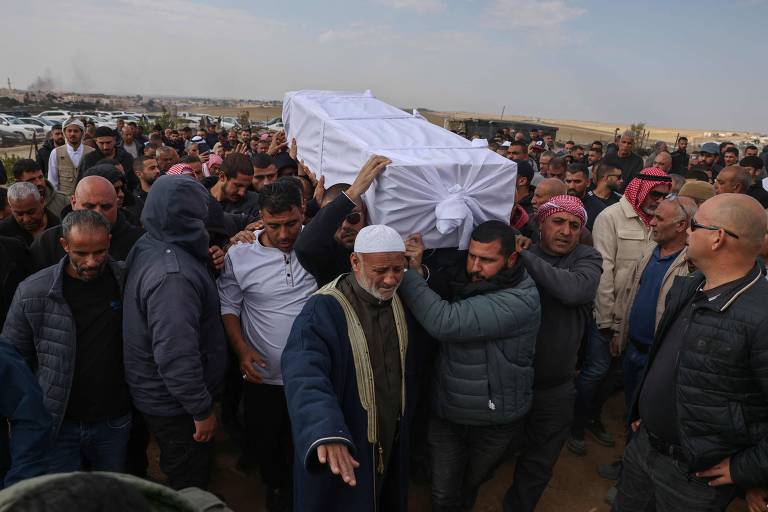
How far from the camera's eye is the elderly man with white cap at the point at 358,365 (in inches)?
74.7

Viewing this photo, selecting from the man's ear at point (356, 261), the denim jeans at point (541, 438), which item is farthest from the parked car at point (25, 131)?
the denim jeans at point (541, 438)

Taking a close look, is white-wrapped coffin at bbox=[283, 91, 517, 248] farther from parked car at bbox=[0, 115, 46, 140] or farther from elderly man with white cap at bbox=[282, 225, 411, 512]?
parked car at bbox=[0, 115, 46, 140]

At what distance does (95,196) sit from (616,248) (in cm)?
351

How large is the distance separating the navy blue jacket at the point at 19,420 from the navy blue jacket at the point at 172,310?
47cm

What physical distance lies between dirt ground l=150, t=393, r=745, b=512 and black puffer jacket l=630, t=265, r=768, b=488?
139cm

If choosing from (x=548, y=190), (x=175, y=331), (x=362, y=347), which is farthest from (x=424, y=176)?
(x=548, y=190)

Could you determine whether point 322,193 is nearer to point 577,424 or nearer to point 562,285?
point 562,285

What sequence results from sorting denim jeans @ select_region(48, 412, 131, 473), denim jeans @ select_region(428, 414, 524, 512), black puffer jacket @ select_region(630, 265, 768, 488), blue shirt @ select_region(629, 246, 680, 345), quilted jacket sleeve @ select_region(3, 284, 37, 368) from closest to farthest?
black puffer jacket @ select_region(630, 265, 768, 488) → quilted jacket sleeve @ select_region(3, 284, 37, 368) → denim jeans @ select_region(48, 412, 131, 473) → denim jeans @ select_region(428, 414, 524, 512) → blue shirt @ select_region(629, 246, 680, 345)

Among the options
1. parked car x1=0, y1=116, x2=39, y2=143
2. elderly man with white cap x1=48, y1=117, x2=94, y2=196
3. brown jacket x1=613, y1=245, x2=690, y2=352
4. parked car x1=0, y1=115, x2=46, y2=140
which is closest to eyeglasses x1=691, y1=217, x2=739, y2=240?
brown jacket x1=613, y1=245, x2=690, y2=352

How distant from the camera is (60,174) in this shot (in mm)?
6133

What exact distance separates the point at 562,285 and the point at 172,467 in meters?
2.17

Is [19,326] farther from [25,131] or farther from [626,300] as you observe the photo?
[25,131]

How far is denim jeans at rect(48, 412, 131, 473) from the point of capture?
2230 mm

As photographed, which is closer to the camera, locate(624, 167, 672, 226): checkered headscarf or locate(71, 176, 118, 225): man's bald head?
locate(71, 176, 118, 225): man's bald head
